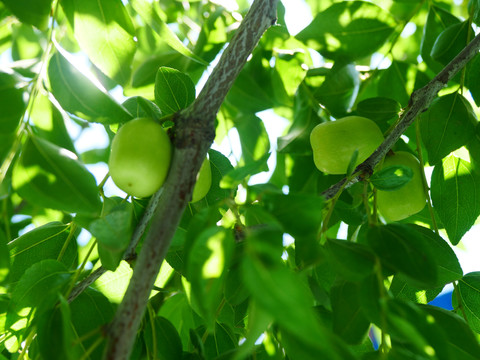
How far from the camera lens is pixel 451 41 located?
0.86 meters

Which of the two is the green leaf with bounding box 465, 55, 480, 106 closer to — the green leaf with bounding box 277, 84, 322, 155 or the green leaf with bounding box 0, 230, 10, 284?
the green leaf with bounding box 277, 84, 322, 155

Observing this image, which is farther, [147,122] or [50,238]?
[50,238]

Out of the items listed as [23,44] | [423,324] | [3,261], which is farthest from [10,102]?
[23,44]

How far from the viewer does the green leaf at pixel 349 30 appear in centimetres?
93

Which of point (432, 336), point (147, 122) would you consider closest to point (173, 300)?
point (147, 122)

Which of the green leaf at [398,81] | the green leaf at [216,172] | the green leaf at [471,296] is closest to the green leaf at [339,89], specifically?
the green leaf at [398,81]

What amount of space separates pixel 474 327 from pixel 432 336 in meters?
0.37

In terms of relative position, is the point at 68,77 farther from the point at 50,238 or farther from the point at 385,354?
the point at 385,354

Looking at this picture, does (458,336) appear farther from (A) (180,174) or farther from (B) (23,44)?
(B) (23,44)

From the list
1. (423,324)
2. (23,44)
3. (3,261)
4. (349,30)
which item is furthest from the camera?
(23,44)

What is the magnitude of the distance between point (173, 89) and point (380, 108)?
0.35 m

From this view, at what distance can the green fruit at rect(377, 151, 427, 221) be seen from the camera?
84 centimetres

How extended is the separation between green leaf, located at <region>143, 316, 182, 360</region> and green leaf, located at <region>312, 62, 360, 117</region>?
1.56 feet

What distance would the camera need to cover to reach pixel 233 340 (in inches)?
32.1
